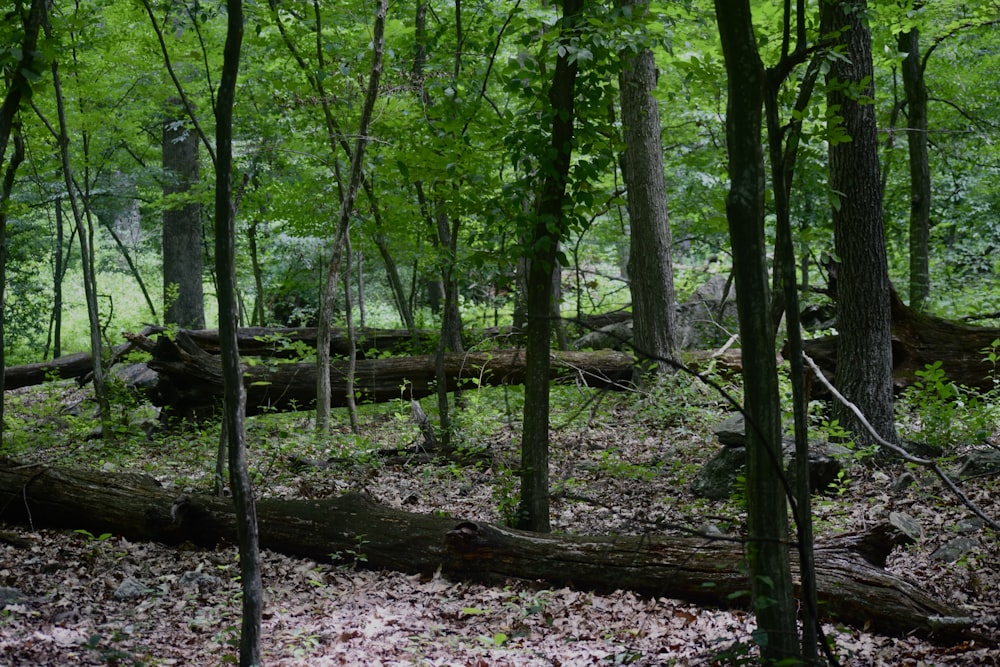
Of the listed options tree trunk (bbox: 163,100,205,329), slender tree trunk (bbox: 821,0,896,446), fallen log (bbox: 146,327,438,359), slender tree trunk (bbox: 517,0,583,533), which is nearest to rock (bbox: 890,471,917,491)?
slender tree trunk (bbox: 821,0,896,446)

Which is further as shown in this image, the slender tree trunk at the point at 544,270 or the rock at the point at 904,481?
the rock at the point at 904,481

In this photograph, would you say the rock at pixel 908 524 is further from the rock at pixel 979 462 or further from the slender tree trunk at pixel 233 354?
the slender tree trunk at pixel 233 354

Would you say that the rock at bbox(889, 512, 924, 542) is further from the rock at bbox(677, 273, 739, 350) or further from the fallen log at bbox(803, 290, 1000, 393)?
the rock at bbox(677, 273, 739, 350)

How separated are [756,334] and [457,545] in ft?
9.31

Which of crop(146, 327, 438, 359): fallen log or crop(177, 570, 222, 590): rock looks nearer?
crop(177, 570, 222, 590): rock

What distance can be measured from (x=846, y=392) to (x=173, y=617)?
19.0 ft

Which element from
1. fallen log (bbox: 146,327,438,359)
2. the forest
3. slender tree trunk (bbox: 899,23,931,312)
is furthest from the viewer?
slender tree trunk (bbox: 899,23,931,312)

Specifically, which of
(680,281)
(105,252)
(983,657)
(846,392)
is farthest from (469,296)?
(983,657)

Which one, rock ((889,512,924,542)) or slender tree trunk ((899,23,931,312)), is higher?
slender tree trunk ((899,23,931,312))

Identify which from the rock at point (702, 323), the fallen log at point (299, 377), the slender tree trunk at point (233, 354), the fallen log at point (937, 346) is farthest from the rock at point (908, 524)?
the rock at point (702, 323)

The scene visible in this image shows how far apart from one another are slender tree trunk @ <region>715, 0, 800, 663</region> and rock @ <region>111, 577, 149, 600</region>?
368cm

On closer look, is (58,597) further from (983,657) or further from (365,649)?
(983,657)

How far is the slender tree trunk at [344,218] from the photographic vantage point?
7.28 m

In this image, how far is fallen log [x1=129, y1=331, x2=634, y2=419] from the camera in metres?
9.23
